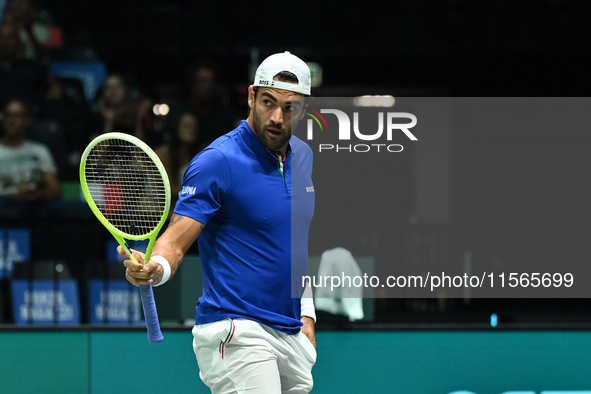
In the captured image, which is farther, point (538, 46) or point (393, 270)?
point (538, 46)

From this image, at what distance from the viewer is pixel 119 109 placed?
5.11 meters

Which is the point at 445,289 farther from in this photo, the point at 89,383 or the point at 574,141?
the point at 89,383

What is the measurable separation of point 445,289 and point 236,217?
1.38 m

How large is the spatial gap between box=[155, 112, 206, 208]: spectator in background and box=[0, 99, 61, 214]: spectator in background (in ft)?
2.01

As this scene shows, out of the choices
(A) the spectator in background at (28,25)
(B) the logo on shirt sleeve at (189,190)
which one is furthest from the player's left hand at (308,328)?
(A) the spectator in background at (28,25)

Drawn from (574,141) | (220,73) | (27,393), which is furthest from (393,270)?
(220,73)

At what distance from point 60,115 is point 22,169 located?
630mm

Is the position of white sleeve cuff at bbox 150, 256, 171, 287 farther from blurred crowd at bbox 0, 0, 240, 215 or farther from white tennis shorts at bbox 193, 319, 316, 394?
blurred crowd at bbox 0, 0, 240, 215

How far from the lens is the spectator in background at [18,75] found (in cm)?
534

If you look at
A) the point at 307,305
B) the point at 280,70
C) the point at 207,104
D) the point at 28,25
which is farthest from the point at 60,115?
the point at 280,70

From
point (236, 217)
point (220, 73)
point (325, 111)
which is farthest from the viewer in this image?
point (220, 73)

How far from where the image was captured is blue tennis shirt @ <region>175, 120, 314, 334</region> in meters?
2.41

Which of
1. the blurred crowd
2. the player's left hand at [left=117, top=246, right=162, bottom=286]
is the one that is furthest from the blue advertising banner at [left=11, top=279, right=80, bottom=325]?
the player's left hand at [left=117, top=246, right=162, bottom=286]

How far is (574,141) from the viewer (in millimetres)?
3771
